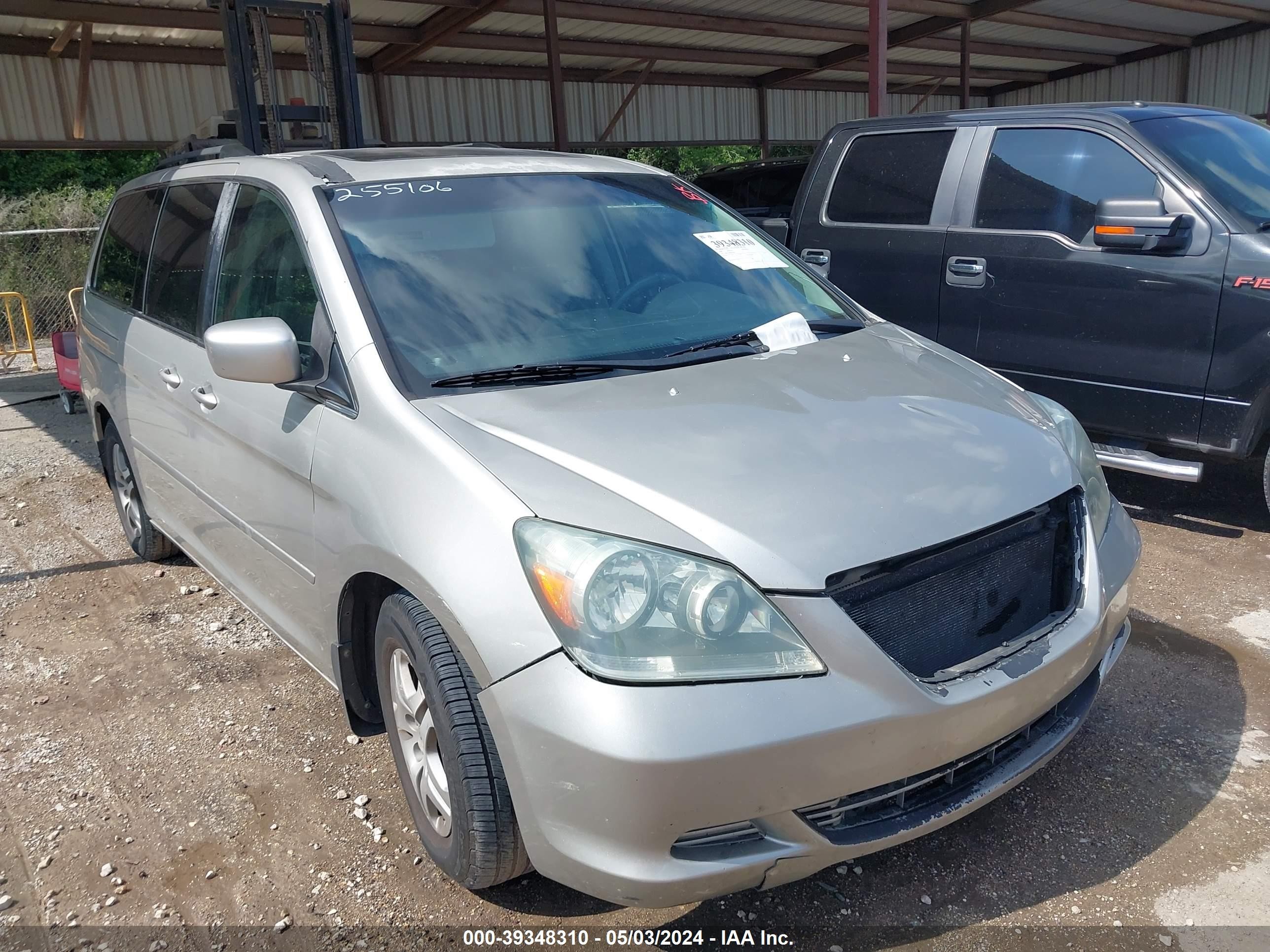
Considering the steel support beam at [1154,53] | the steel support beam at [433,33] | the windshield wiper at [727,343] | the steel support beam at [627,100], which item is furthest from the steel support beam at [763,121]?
the windshield wiper at [727,343]

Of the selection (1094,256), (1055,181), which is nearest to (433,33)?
(1055,181)

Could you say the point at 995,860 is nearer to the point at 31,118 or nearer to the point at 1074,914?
the point at 1074,914

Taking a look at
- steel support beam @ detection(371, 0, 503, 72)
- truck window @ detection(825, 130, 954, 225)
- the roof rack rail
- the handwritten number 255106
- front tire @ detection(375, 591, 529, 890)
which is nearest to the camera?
front tire @ detection(375, 591, 529, 890)

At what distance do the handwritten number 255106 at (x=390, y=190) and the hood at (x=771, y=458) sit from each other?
0.86 metres

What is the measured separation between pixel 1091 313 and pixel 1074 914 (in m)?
3.09

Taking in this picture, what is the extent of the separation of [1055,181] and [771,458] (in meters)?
3.37

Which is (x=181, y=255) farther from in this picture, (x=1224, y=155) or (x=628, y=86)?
(x=628, y=86)

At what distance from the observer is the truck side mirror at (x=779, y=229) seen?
601 cm

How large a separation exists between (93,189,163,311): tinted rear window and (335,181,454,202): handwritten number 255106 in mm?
1631

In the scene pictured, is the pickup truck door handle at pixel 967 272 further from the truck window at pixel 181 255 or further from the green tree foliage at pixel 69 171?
the green tree foliage at pixel 69 171

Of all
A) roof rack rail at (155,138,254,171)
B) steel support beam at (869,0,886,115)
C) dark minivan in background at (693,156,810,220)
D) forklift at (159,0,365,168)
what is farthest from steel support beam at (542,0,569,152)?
roof rack rail at (155,138,254,171)

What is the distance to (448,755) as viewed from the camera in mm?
2125

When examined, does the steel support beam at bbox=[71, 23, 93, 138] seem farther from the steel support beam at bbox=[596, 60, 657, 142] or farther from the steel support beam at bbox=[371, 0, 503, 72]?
the steel support beam at bbox=[596, 60, 657, 142]

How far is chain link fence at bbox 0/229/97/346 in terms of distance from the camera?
48.3 ft
